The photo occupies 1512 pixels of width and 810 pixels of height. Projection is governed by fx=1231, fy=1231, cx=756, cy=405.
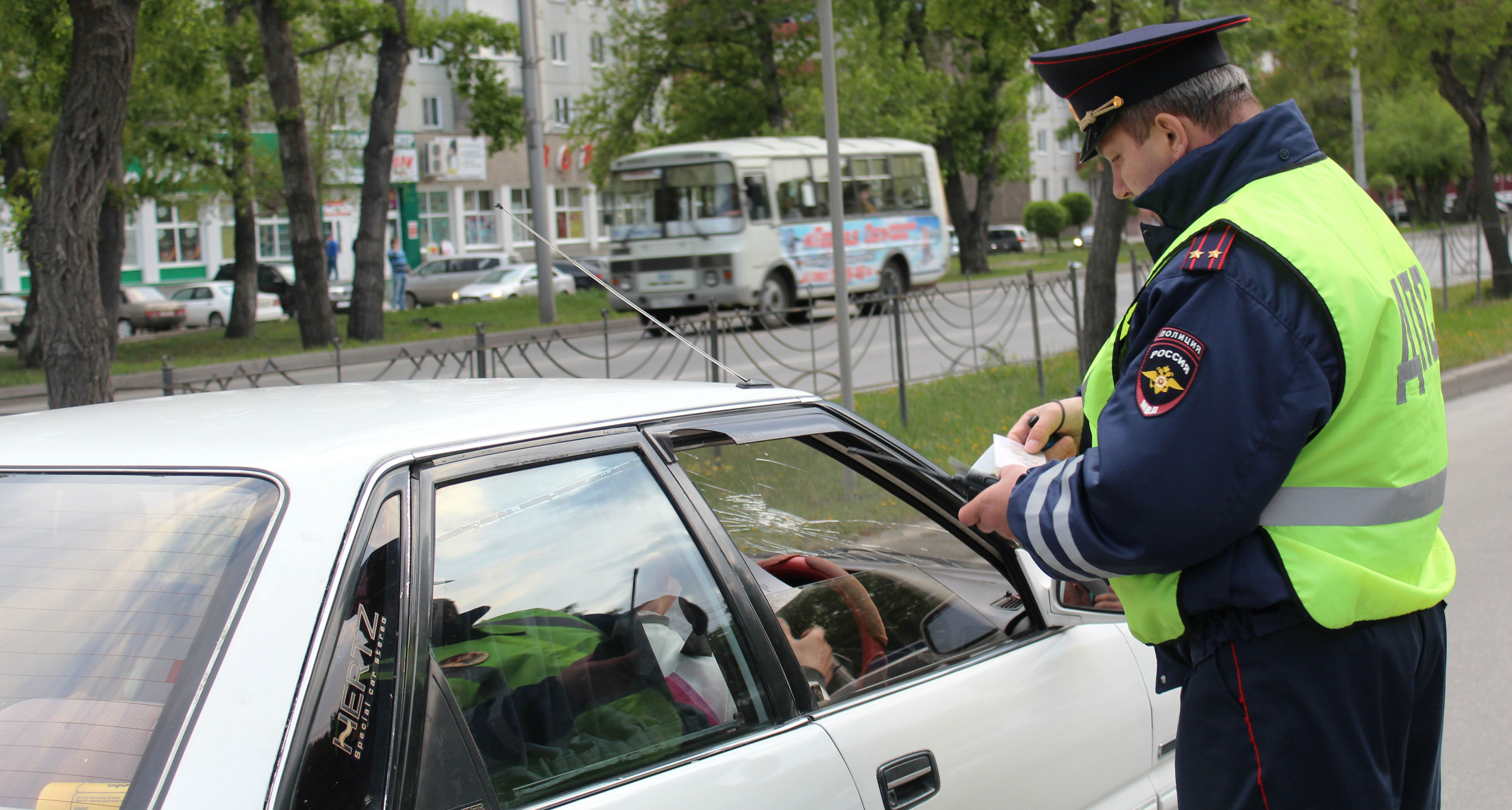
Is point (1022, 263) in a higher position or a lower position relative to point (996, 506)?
higher

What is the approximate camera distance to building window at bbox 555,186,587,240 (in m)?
49.7

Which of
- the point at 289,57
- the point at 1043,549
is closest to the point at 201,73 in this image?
the point at 289,57

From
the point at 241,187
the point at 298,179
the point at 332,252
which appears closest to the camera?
the point at 298,179

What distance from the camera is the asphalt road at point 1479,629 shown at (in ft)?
12.8

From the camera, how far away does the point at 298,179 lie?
1847 cm

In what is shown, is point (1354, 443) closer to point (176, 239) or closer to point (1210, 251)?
point (1210, 251)

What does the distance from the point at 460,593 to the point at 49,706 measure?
0.54m

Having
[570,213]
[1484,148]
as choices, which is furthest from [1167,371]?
[570,213]

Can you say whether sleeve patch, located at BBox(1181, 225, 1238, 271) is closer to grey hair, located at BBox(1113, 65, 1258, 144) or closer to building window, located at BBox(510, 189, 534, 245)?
grey hair, located at BBox(1113, 65, 1258, 144)

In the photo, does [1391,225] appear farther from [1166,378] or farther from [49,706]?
[49,706]

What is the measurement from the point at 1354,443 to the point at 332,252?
41.0 meters

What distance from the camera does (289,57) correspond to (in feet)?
60.3

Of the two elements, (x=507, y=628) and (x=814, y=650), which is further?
(x=814, y=650)

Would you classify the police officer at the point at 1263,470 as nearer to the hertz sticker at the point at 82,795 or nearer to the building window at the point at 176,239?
the hertz sticker at the point at 82,795
